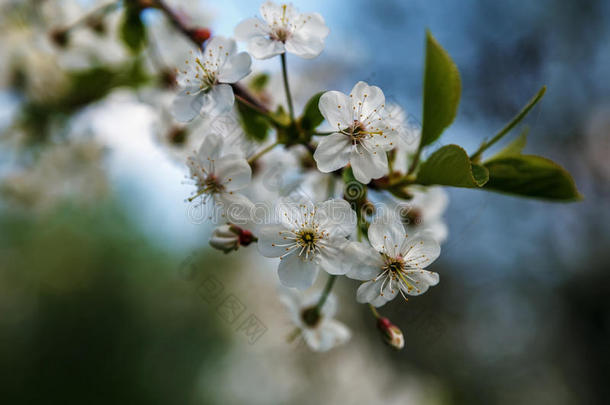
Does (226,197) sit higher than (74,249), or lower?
higher

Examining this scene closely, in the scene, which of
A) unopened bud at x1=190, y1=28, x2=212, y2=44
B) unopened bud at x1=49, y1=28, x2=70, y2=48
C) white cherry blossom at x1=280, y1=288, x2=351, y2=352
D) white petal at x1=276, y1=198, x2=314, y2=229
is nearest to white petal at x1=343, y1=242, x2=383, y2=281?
white petal at x1=276, y1=198, x2=314, y2=229

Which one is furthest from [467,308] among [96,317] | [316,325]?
[96,317]

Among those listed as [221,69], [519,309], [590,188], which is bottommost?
[519,309]

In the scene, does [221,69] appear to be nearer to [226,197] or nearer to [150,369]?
[226,197]

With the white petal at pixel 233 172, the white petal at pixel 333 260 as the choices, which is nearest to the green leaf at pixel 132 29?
the white petal at pixel 233 172

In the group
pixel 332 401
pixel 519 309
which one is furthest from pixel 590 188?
pixel 332 401

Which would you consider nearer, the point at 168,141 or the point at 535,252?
the point at 168,141

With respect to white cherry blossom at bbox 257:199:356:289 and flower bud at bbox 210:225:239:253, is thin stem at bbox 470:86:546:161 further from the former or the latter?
flower bud at bbox 210:225:239:253
